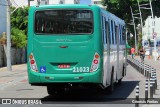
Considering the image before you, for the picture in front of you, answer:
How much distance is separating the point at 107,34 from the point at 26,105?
14.6ft

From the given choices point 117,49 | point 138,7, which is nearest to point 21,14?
point 138,7

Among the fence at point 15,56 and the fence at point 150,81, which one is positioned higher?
the fence at point 150,81

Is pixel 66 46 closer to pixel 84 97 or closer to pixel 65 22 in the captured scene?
pixel 65 22

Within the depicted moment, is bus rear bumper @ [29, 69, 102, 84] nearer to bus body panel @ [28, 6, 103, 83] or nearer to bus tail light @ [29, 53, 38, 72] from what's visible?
bus body panel @ [28, 6, 103, 83]

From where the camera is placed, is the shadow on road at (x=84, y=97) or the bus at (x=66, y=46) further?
the shadow on road at (x=84, y=97)

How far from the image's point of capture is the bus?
16.4 meters

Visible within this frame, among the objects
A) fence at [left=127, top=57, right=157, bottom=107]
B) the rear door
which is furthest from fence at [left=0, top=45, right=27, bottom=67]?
the rear door

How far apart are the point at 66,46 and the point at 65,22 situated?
80 centimetres

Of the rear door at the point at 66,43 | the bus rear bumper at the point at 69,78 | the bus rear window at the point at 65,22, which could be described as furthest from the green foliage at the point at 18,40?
the bus rear bumper at the point at 69,78

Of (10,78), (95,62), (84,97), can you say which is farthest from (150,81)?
(10,78)

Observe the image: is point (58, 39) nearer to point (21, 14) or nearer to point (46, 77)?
point (46, 77)

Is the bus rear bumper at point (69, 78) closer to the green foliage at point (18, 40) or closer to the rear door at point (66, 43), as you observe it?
the rear door at point (66, 43)

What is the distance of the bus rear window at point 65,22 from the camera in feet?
54.4

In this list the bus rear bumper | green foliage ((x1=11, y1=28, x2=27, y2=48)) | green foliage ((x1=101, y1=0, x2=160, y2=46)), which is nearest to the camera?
the bus rear bumper
